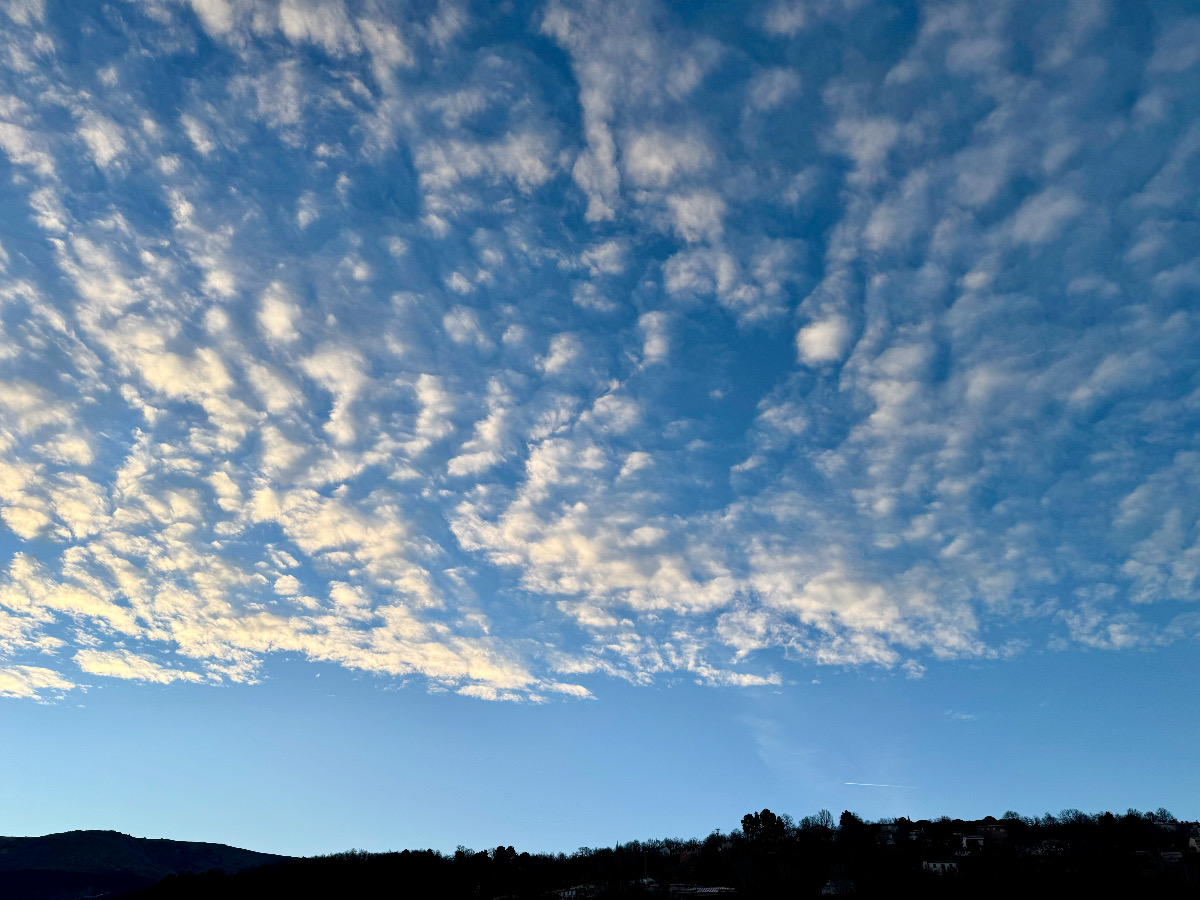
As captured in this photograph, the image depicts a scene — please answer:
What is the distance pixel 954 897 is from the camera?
441 ft

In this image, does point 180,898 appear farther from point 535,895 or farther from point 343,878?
point 535,895

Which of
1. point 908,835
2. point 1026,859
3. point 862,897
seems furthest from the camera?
point 908,835

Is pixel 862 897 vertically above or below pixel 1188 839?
below

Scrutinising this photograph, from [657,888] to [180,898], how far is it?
327ft

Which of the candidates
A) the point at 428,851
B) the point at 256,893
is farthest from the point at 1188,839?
the point at 256,893

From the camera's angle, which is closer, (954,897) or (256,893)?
(954,897)

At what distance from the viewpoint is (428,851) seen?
199750mm

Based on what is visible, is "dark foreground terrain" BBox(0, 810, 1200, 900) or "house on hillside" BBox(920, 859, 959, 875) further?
"house on hillside" BBox(920, 859, 959, 875)

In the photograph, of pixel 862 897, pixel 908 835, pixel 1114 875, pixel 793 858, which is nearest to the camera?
pixel 1114 875

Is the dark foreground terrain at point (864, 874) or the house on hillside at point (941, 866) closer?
the dark foreground terrain at point (864, 874)

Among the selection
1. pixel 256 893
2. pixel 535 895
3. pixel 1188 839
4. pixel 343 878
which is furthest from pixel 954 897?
pixel 256 893

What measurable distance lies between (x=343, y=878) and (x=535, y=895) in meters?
42.8

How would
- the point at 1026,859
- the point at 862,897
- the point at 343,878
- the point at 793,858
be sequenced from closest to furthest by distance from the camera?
1. the point at 862,897
2. the point at 1026,859
3. the point at 343,878
4. the point at 793,858

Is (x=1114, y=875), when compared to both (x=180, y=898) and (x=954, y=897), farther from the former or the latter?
(x=180, y=898)
